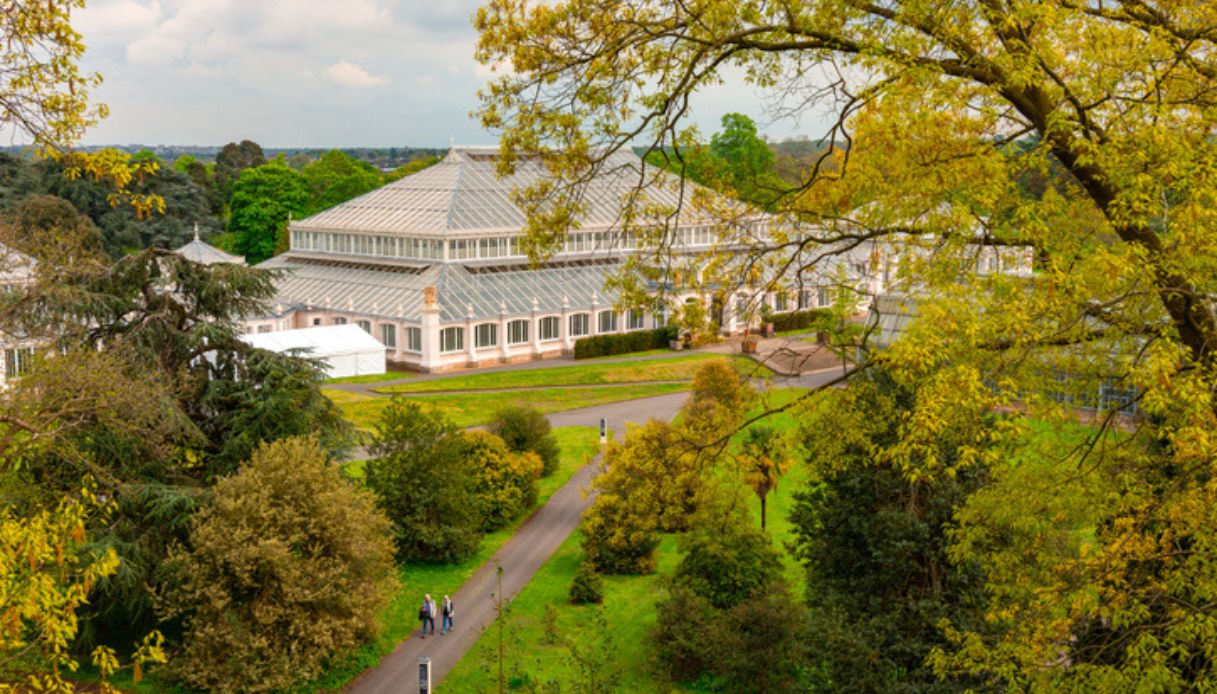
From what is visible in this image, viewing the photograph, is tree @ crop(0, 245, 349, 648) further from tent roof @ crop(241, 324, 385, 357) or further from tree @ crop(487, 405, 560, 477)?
tent roof @ crop(241, 324, 385, 357)

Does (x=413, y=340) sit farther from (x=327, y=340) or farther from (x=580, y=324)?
(x=580, y=324)

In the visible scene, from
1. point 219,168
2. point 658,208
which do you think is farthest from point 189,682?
point 219,168

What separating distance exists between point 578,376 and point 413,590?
2669 centimetres

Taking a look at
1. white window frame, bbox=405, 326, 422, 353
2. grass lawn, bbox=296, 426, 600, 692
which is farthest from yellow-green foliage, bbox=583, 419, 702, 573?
white window frame, bbox=405, 326, 422, 353

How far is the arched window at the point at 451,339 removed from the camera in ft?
188

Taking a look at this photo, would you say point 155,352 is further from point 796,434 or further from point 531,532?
point 796,434

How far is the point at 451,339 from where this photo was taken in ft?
189

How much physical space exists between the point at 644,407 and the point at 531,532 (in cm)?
1654

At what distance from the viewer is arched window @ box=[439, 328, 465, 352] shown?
2254 inches

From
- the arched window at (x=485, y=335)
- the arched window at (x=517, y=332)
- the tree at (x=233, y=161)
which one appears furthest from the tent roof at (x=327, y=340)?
the tree at (x=233, y=161)

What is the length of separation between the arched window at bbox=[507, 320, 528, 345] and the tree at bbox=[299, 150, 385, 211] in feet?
132

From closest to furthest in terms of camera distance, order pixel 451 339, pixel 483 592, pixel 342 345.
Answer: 1. pixel 483 592
2. pixel 342 345
3. pixel 451 339

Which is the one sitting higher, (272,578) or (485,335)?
(485,335)

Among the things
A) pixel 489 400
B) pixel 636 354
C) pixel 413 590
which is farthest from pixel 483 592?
pixel 636 354
